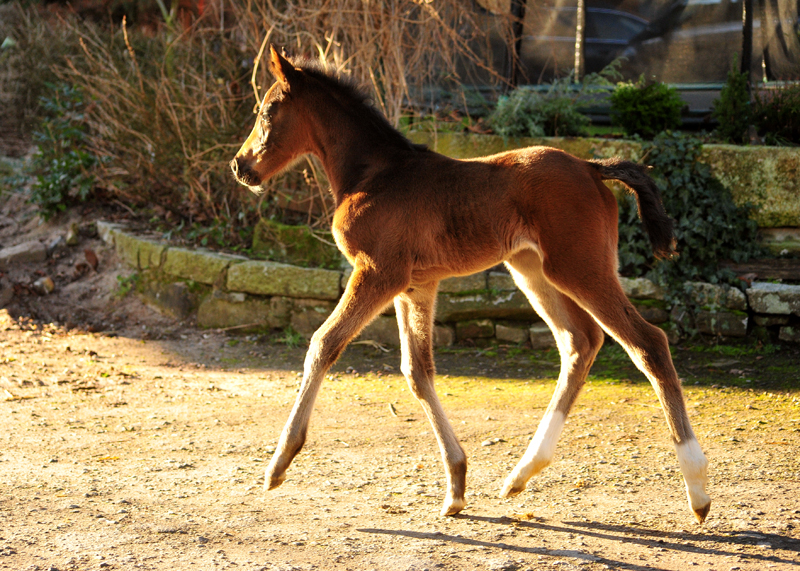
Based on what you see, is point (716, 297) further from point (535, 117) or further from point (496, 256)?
point (496, 256)

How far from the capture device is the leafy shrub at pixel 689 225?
692 cm

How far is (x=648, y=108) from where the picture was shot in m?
7.88

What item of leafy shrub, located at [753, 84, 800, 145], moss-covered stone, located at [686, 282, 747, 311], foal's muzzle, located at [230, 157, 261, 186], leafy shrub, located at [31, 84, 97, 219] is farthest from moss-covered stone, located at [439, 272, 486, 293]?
leafy shrub, located at [31, 84, 97, 219]

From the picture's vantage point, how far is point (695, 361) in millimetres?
6469

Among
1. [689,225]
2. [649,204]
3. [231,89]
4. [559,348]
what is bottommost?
[559,348]

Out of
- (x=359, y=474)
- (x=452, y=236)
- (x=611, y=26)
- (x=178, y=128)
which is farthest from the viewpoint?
(x=611, y=26)

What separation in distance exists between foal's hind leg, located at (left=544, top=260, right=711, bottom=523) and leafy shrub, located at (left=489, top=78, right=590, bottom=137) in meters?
4.45

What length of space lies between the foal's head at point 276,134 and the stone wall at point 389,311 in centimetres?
343

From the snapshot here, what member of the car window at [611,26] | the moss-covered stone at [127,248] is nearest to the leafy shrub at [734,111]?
the car window at [611,26]

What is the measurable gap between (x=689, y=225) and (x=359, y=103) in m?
4.16

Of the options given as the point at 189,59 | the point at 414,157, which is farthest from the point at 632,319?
the point at 189,59

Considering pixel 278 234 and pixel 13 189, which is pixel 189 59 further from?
pixel 13 189

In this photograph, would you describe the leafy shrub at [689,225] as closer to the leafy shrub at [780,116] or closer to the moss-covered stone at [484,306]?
the moss-covered stone at [484,306]

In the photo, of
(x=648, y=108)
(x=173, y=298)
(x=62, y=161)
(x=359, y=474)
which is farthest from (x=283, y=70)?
(x=62, y=161)
